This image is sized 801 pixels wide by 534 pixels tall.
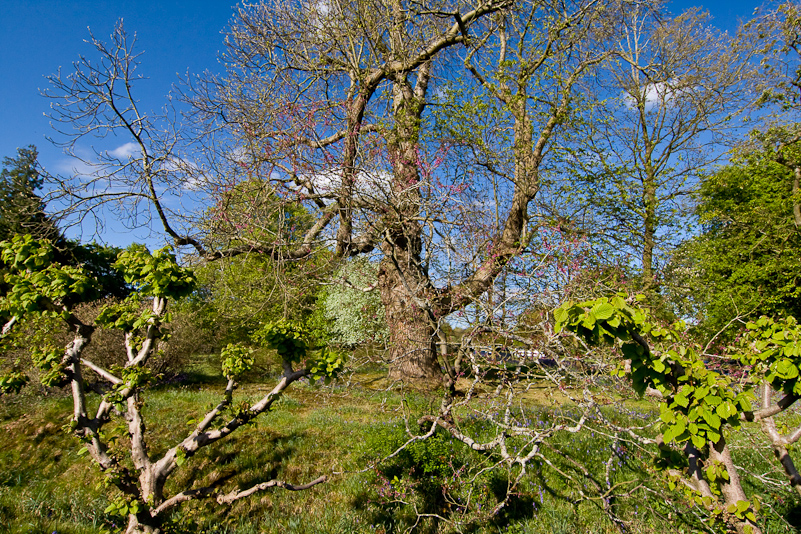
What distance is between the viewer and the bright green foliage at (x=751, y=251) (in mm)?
12837

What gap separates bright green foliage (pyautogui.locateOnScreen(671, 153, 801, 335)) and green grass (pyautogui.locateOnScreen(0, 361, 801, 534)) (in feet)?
27.8

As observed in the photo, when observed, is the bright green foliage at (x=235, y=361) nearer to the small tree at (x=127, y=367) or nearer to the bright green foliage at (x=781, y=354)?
the small tree at (x=127, y=367)

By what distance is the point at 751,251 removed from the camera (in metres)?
13.3

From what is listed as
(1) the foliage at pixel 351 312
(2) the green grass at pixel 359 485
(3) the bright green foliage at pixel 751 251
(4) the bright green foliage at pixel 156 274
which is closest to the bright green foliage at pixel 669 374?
(2) the green grass at pixel 359 485

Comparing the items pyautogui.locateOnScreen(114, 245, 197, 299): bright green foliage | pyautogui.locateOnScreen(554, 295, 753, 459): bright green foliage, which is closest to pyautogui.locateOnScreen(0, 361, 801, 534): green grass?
pyautogui.locateOnScreen(554, 295, 753, 459): bright green foliage

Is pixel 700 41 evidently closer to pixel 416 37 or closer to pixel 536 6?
pixel 536 6

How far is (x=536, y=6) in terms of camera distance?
8.77 metres

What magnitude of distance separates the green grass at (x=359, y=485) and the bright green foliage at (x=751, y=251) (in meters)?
8.47

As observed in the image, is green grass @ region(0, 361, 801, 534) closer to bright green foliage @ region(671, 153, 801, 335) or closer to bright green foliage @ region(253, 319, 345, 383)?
bright green foliage @ region(253, 319, 345, 383)

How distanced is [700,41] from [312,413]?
17021mm

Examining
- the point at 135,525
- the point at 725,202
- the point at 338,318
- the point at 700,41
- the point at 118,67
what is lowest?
the point at 135,525

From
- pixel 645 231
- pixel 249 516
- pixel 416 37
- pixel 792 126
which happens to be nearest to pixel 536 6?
pixel 416 37

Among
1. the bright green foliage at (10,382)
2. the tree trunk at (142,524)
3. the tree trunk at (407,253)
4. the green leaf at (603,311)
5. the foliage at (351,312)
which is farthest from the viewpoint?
the foliage at (351,312)

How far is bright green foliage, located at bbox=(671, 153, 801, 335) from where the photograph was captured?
12.8 m
